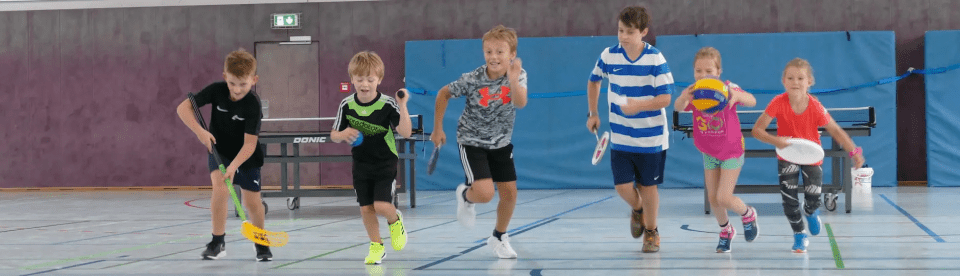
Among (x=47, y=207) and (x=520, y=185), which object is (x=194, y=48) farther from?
(x=520, y=185)

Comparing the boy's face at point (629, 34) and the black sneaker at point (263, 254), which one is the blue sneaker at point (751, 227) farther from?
the black sneaker at point (263, 254)

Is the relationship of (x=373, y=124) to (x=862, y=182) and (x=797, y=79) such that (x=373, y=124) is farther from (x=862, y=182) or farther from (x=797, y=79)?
(x=862, y=182)

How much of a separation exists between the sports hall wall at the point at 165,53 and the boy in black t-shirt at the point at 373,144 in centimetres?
973

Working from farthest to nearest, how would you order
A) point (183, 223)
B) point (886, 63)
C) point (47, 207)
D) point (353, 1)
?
point (353, 1) → point (886, 63) → point (47, 207) → point (183, 223)

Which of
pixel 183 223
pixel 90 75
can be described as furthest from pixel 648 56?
pixel 90 75

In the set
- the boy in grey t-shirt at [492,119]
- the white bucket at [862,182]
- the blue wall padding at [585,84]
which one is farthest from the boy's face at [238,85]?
the blue wall padding at [585,84]

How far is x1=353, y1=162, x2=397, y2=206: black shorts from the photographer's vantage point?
210 inches

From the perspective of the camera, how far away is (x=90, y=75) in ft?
53.5

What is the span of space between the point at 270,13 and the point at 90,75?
3464mm

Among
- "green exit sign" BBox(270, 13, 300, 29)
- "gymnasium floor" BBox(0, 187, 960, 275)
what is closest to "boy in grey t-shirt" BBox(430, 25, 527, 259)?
"gymnasium floor" BBox(0, 187, 960, 275)

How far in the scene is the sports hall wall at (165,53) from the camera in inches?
596

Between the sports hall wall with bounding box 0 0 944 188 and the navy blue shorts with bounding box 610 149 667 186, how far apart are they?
907 centimetres

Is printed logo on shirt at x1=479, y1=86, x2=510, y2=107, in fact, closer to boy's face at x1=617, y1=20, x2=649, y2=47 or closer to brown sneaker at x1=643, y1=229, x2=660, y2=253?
boy's face at x1=617, y1=20, x2=649, y2=47

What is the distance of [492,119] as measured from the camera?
17.9ft
